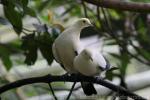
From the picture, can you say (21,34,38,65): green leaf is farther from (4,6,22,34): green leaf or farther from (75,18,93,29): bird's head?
(75,18,93,29): bird's head

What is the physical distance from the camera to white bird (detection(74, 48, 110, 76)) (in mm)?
467

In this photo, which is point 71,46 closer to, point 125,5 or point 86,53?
point 86,53

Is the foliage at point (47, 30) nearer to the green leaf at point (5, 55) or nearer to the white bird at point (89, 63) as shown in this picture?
the green leaf at point (5, 55)

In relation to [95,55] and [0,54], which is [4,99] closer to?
[0,54]

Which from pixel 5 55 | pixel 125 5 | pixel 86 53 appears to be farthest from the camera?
pixel 5 55

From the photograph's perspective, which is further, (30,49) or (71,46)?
(30,49)

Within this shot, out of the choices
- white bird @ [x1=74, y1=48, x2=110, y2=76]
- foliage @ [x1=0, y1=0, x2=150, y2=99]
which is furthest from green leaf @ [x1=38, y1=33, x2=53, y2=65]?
white bird @ [x1=74, y1=48, x2=110, y2=76]

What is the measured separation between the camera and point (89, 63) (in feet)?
1.56

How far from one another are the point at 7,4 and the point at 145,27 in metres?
0.68

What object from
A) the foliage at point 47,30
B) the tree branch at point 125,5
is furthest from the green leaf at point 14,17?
the tree branch at point 125,5

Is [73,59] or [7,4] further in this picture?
[7,4]

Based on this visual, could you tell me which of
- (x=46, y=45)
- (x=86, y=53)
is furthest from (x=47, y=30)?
(x=86, y=53)

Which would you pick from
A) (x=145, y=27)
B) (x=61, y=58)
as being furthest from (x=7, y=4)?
(x=145, y=27)

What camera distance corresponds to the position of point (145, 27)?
123 cm
